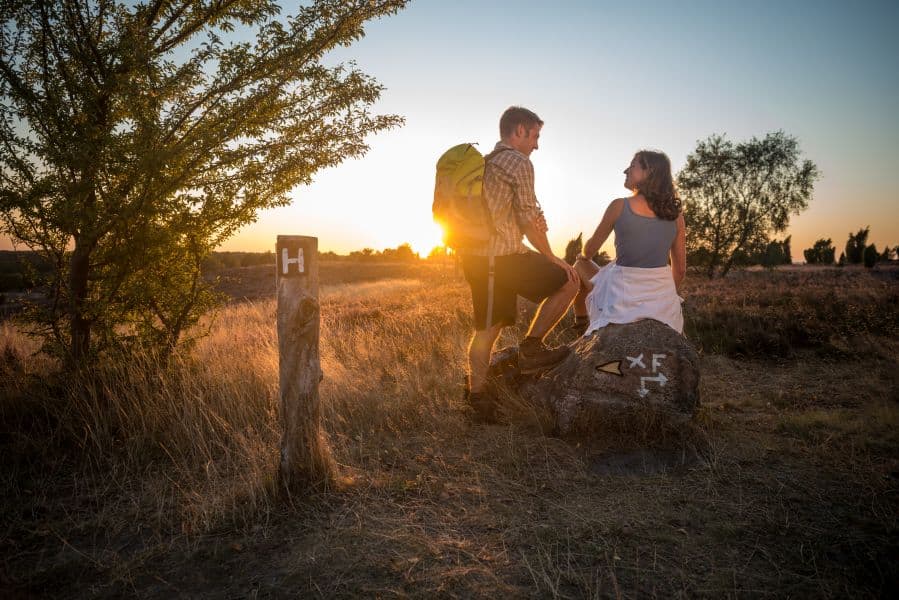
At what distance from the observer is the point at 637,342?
4254 millimetres

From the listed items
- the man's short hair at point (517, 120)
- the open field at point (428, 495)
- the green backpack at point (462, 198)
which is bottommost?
the open field at point (428, 495)

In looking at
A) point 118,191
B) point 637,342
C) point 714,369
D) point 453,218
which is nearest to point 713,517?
point 637,342

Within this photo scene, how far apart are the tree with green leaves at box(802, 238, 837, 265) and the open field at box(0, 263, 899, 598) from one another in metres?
44.7

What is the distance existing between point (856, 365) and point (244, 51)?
8.30 meters

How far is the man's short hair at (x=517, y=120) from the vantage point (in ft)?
14.3

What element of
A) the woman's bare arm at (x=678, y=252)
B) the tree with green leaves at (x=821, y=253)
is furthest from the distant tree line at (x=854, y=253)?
the woman's bare arm at (x=678, y=252)

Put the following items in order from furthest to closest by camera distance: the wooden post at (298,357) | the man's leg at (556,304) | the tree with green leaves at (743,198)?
the tree with green leaves at (743,198) < the man's leg at (556,304) < the wooden post at (298,357)

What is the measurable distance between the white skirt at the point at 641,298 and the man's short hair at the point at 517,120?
1560 millimetres

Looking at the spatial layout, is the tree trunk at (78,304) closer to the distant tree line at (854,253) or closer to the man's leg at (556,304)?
the man's leg at (556,304)

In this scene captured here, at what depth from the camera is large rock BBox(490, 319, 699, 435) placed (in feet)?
13.5

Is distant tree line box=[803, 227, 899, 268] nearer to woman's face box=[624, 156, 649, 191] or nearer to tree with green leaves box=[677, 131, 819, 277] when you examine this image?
tree with green leaves box=[677, 131, 819, 277]

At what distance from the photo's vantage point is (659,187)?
14.3 ft

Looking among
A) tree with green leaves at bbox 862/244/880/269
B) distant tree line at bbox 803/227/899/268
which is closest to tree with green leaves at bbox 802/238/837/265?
distant tree line at bbox 803/227/899/268

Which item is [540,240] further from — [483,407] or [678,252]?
[483,407]
